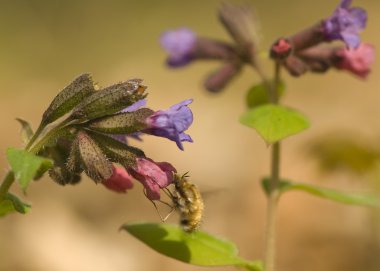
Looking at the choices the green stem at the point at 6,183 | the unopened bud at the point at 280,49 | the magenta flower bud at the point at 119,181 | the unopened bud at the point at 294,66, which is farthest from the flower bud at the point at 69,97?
the unopened bud at the point at 294,66

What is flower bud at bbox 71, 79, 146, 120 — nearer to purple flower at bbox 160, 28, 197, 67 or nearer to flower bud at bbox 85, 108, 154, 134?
flower bud at bbox 85, 108, 154, 134

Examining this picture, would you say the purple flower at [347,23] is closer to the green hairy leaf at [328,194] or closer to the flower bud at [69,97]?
the green hairy leaf at [328,194]

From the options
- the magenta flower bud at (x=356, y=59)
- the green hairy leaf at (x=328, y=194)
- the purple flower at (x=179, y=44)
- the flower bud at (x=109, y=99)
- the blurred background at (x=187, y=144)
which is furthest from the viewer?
the blurred background at (x=187, y=144)

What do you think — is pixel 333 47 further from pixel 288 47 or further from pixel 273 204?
pixel 273 204

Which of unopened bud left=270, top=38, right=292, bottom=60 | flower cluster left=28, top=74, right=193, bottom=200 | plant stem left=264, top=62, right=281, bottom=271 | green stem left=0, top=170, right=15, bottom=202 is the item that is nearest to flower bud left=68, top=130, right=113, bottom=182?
flower cluster left=28, top=74, right=193, bottom=200

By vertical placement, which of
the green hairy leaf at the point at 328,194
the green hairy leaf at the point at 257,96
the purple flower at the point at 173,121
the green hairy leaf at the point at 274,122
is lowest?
the purple flower at the point at 173,121

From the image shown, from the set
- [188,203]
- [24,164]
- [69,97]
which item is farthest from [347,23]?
[24,164]

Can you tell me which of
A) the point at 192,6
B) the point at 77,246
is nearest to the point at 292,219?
the point at 77,246
